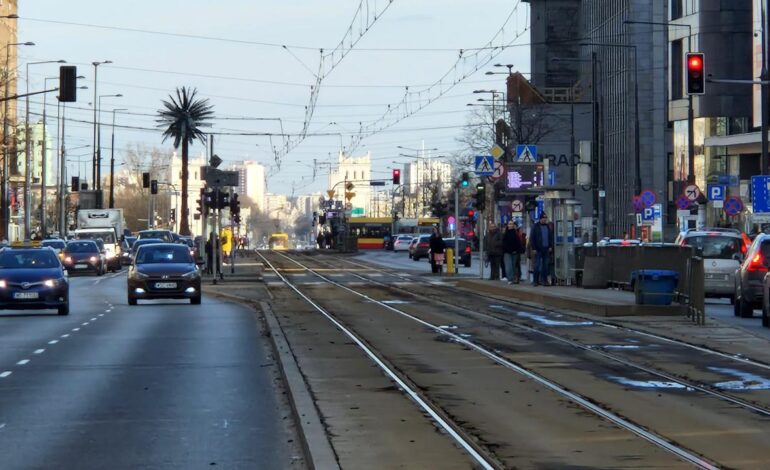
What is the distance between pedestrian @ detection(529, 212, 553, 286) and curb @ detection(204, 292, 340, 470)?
18692mm

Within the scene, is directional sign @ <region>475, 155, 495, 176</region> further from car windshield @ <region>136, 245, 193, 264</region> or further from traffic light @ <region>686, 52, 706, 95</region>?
traffic light @ <region>686, 52, 706, 95</region>

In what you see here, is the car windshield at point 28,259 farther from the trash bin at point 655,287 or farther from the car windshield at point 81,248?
the car windshield at point 81,248

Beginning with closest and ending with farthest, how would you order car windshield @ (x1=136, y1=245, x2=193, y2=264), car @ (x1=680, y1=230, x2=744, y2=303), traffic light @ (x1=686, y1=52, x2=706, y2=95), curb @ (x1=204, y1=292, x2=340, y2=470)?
1. curb @ (x1=204, y1=292, x2=340, y2=470)
2. traffic light @ (x1=686, y1=52, x2=706, y2=95)
3. car @ (x1=680, y1=230, x2=744, y2=303)
4. car windshield @ (x1=136, y1=245, x2=193, y2=264)

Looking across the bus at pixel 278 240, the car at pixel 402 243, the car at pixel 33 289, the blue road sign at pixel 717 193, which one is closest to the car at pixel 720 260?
the car at pixel 33 289

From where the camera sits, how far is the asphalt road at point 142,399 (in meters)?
11.9

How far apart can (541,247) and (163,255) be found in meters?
10.0

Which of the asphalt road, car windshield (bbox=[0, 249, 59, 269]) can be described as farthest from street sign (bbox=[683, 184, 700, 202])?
the asphalt road

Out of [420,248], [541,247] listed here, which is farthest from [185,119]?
[541,247]

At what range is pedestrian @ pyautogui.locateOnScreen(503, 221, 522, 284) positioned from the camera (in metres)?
45.8

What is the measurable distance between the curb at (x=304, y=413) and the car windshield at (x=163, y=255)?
15.5m

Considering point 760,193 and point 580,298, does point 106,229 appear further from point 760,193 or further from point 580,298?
point 580,298

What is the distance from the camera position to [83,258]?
70.1m

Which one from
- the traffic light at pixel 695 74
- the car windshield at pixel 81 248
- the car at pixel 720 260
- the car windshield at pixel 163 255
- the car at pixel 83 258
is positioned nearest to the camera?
the traffic light at pixel 695 74

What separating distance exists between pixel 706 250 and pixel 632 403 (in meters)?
24.1
